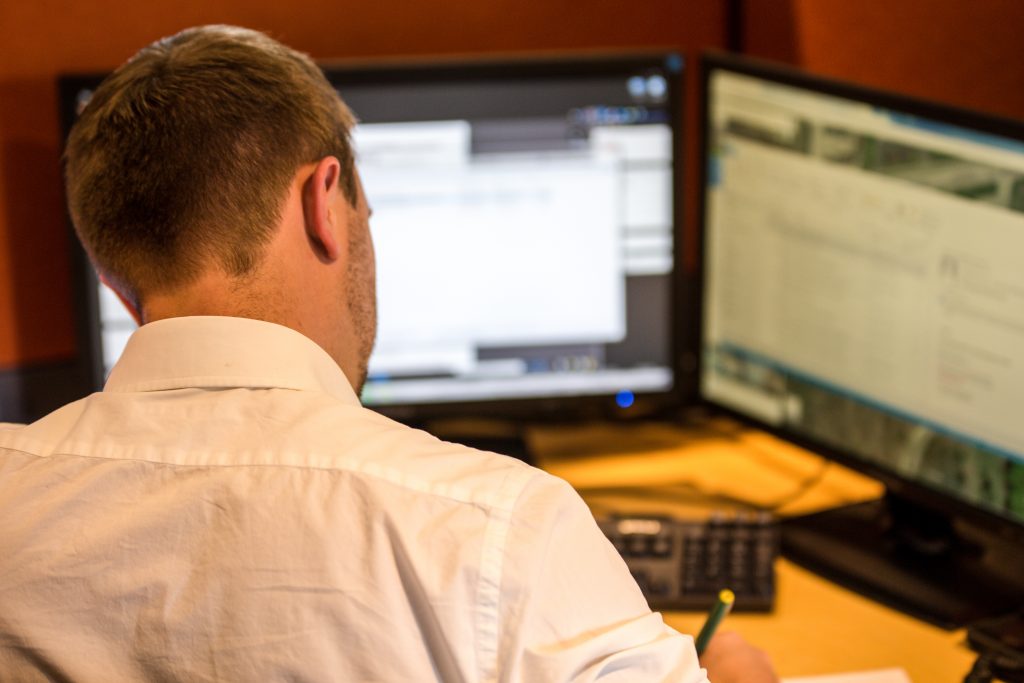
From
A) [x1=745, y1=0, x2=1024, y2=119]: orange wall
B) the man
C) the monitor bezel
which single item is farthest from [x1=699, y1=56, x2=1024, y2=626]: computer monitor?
the man

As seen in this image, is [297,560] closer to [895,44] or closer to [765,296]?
[765,296]

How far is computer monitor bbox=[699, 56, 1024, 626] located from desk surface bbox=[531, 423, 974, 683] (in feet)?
0.14

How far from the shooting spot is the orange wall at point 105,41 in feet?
4.58

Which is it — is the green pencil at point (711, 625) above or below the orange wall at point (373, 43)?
below

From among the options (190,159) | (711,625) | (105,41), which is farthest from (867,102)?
(105,41)

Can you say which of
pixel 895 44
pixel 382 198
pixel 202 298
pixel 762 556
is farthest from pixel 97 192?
pixel 895 44

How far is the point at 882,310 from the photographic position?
49.1 inches

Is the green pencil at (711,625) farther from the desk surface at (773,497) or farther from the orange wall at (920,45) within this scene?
the orange wall at (920,45)

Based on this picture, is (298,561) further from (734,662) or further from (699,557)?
(699,557)

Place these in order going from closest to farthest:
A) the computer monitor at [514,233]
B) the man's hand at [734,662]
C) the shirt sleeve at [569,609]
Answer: the shirt sleeve at [569,609]
the man's hand at [734,662]
the computer monitor at [514,233]

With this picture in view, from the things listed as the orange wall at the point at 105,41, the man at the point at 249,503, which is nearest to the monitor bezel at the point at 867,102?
the orange wall at the point at 105,41

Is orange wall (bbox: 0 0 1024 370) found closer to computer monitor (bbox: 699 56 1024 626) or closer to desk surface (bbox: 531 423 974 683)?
computer monitor (bbox: 699 56 1024 626)

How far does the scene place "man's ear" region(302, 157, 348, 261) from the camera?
0.86 metres

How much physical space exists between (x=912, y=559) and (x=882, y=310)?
9.8 inches
